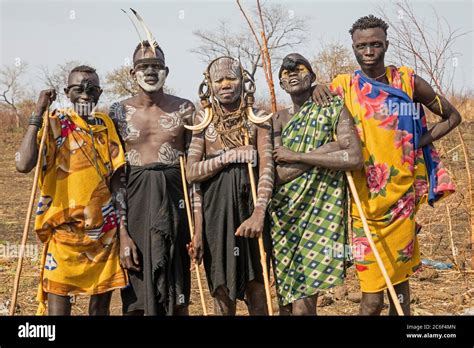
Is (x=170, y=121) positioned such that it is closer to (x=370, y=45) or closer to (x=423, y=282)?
(x=370, y=45)

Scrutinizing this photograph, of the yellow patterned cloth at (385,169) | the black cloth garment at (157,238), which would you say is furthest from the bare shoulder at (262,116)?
the black cloth garment at (157,238)

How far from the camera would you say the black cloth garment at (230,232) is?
4387 millimetres

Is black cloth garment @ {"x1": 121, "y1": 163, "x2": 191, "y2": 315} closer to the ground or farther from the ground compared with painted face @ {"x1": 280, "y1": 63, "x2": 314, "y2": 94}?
closer to the ground

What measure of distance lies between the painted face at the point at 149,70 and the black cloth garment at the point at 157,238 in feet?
1.69

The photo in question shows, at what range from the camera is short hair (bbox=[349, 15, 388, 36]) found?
4469 millimetres

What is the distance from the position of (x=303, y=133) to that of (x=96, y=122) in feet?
4.39

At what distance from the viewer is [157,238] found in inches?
176

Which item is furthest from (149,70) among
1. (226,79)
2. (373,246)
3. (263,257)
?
(373,246)

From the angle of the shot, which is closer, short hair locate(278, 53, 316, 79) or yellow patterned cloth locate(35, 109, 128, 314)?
short hair locate(278, 53, 316, 79)

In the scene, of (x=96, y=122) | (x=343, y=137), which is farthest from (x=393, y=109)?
(x=96, y=122)

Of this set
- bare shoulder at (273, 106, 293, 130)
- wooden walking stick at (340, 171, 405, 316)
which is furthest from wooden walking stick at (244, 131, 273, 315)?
wooden walking stick at (340, 171, 405, 316)

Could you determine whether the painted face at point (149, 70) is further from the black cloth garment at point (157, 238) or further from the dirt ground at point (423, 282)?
the dirt ground at point (423, 282)

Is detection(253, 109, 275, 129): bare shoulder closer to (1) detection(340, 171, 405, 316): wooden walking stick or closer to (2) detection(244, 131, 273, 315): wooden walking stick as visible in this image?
(2) detection(244, 131, 273, 315): wooden walking stick
